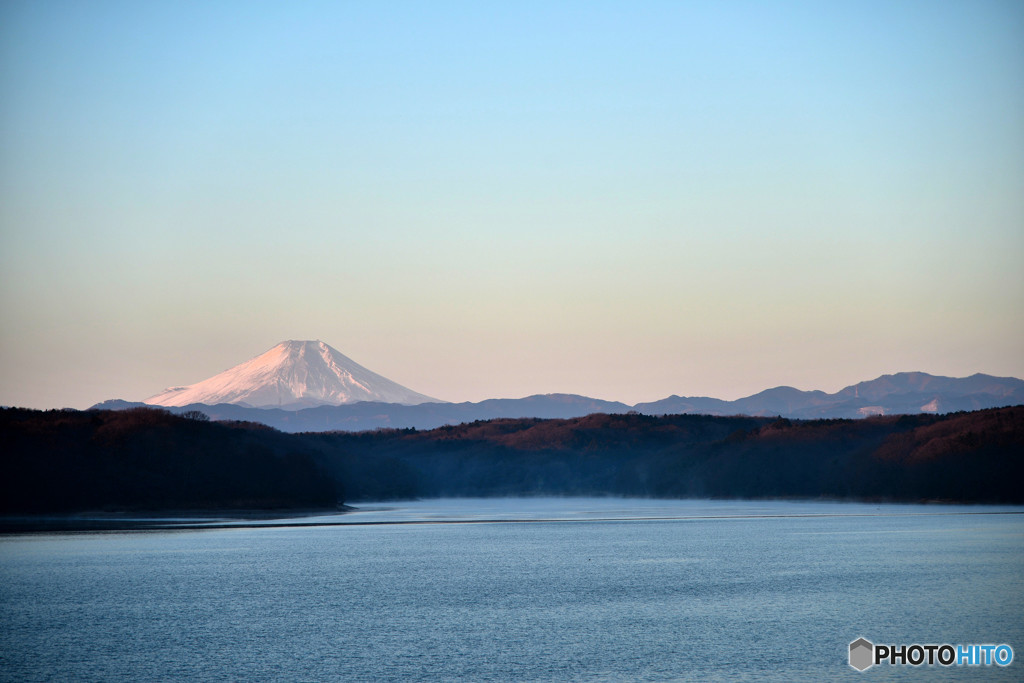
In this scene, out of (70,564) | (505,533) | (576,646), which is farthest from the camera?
(505,533)

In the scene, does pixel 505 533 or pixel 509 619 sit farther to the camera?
pixel 505 533

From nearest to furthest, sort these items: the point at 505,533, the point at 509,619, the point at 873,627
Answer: the point at 873,627, the point at 509,619, the point at 505,533

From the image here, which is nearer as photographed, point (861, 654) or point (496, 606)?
point (861, 654)

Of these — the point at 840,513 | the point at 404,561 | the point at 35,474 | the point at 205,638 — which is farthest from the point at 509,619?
the point at 840,513

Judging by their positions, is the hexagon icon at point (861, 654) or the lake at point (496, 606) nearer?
the hexagon icon at point (861, 654)

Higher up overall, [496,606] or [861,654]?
[496,606]

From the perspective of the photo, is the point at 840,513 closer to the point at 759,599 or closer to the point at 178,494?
the point at 178,494
